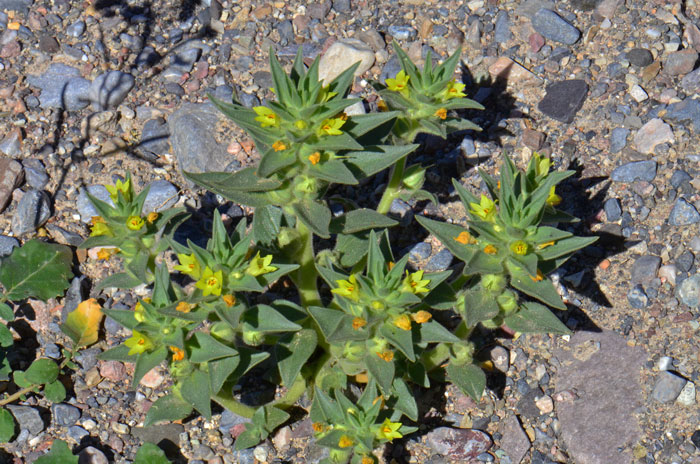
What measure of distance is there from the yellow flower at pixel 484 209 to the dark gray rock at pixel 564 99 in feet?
8.66

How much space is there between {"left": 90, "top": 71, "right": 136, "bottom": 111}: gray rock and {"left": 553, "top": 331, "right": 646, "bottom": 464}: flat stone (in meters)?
4.25

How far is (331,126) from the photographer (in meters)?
4.18

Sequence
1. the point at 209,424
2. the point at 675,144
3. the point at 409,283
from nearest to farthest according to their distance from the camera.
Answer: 1. the point at 409,283
2. the point at 209,424
3. the point at 675,144

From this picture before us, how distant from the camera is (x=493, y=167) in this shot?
21.4ft

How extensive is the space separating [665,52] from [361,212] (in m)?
3.63

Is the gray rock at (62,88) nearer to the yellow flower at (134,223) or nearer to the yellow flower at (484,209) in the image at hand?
the yellow flower at (134,223)

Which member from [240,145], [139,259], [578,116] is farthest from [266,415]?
[578,116]

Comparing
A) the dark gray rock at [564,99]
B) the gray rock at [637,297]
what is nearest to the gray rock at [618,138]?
the dark gray rock at [564,99]

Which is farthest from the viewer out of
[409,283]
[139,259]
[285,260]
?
[285,260]

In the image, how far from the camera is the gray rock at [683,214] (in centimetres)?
593

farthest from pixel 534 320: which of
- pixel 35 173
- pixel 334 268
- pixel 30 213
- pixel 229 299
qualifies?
pixel 35 173

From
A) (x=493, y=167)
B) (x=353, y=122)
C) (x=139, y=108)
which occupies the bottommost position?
(x=493, y=167)

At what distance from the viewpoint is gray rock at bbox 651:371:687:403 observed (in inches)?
212

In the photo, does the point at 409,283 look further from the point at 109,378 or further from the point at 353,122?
the point at 109,378
